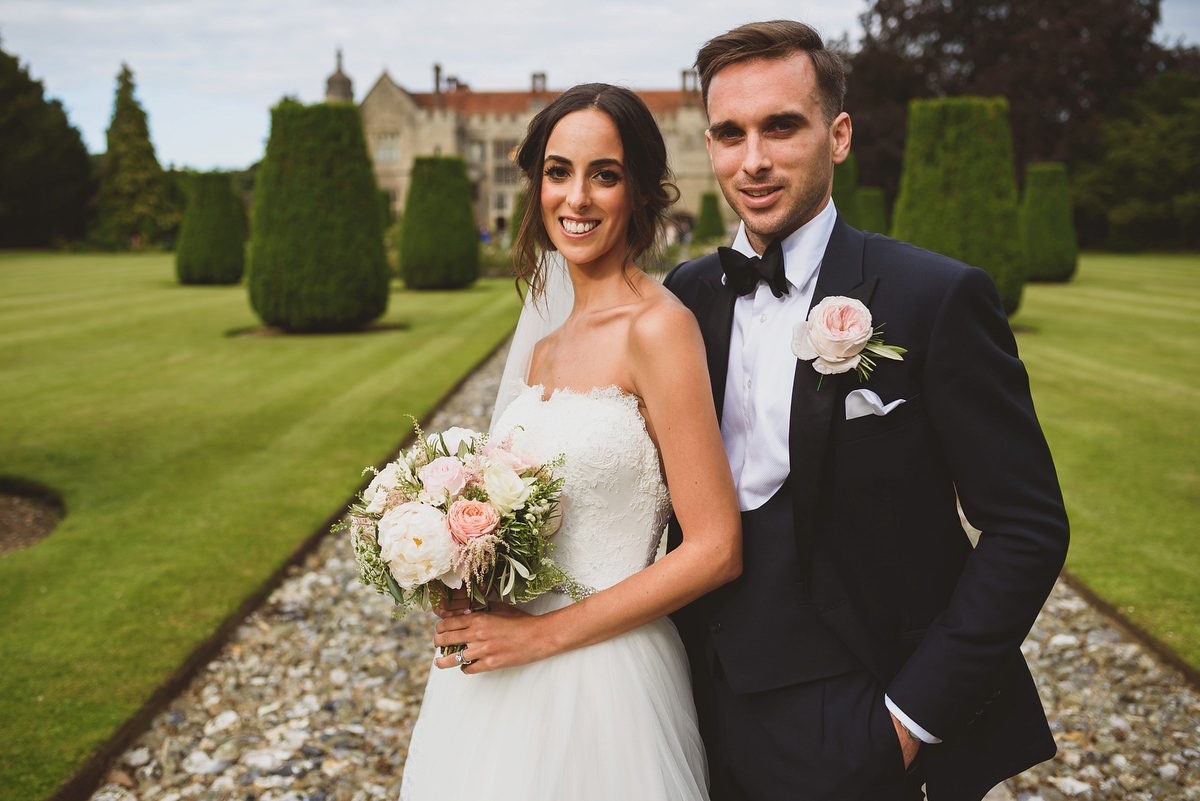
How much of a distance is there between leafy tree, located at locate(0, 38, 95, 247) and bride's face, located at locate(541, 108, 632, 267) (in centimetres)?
4646

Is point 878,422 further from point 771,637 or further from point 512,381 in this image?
point 512,381

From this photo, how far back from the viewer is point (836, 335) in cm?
165

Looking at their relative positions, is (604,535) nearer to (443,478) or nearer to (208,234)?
(443,478)

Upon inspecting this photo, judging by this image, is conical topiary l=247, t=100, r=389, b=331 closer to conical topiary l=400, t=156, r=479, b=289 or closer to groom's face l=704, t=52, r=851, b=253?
conical topiary l=400, t=156, r=479, b=289

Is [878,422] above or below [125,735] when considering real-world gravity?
above

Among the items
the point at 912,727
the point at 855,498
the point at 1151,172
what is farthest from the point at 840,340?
the point at 1151,172

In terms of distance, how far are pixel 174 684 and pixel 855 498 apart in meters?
3.45

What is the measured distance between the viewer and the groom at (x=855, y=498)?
5.53ft

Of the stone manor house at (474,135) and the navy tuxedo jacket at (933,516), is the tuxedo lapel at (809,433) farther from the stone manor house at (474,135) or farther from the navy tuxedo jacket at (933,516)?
the stone manor house at (474,135)

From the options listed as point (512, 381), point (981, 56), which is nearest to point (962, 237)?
point (512, 381)

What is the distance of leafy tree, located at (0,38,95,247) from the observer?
39812 mm

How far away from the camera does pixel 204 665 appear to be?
4.07 metres

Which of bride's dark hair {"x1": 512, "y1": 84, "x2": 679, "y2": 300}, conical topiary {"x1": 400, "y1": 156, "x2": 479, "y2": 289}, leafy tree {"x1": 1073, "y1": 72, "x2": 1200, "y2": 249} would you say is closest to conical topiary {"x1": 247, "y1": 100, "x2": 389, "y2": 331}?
conical topiary {"x1": 400, "y1": 156, "x2": 479, "y2": 289}

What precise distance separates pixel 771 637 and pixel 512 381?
1.16 metres
